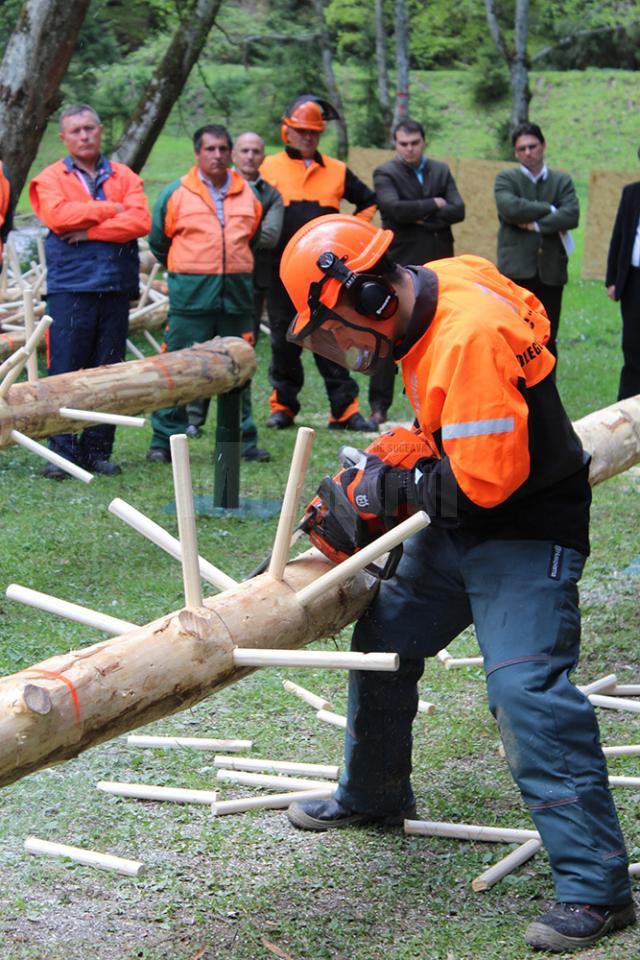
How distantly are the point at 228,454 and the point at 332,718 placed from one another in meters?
3.35

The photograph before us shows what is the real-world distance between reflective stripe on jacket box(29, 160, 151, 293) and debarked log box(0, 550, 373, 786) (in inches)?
208

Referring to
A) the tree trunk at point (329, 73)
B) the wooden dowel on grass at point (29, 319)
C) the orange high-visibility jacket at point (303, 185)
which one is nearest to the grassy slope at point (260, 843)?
the wooden dowel on grass at point (29, 319)

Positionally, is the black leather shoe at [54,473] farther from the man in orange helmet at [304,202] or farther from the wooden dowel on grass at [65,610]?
the wooden dowel on grass at [65,610]

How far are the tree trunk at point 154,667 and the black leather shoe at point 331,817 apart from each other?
667mm

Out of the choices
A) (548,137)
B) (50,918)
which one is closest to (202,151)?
(50,918)

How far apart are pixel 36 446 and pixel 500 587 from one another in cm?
280

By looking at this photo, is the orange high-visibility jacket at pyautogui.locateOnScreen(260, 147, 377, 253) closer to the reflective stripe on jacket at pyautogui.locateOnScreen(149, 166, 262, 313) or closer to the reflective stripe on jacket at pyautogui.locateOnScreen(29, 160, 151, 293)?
the reflective stripe on jacket at pyautogui.locateOnScreen(149, 166, 262, 313)

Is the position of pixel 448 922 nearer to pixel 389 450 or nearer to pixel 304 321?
pixel 389 450

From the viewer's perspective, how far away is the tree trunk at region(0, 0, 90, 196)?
38.3 feet

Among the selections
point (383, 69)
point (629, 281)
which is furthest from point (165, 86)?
point (383, 69)

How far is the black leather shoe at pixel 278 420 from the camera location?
33.5 feet

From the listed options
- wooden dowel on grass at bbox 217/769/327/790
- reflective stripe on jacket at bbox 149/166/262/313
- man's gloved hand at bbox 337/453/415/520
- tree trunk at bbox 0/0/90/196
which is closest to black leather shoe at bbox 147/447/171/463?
reflective stripe on jacket at bbox 149/166/262/313

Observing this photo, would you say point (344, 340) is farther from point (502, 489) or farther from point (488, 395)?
point (502, 489)

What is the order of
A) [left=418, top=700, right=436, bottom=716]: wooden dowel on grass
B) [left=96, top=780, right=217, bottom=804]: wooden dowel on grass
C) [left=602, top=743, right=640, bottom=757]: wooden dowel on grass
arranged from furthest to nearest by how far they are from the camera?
[left=418, top=700, right=436, bottom=716]: wooden dowel on grass
[left=602, top=743, right=640, bottom=757]: wooden dowel on grass
[left=96, top=780, right=217, bottom=804]: wooden dowel on grass
